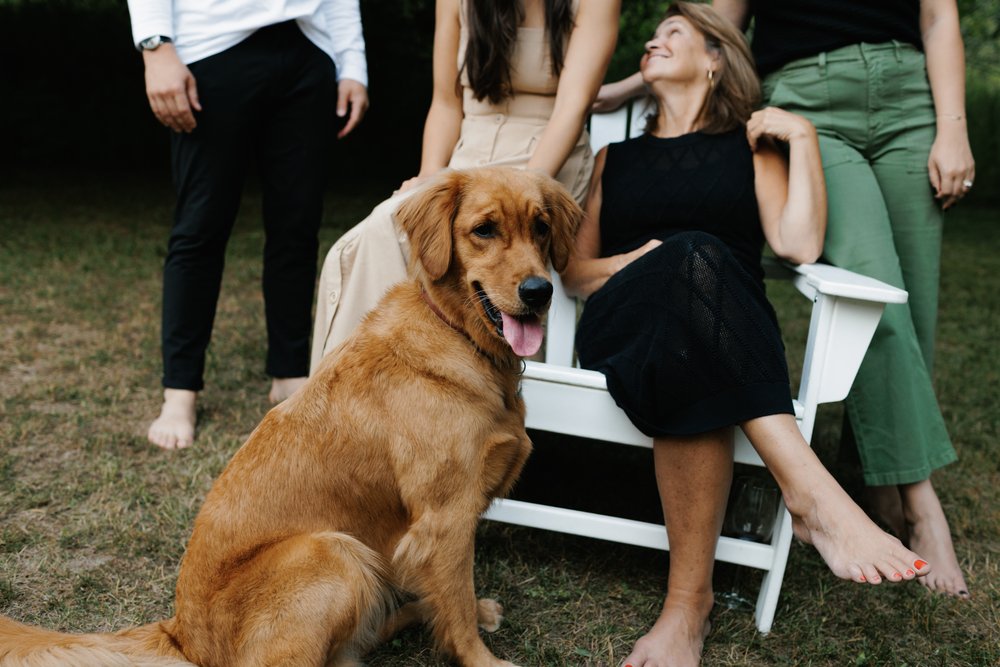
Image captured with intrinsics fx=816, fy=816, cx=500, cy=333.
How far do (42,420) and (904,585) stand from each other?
3.35 m

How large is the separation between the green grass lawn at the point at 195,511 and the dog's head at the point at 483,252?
889mm

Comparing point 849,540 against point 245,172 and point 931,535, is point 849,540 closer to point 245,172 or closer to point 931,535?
point 931,535

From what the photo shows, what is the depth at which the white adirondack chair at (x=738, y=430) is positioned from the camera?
7.46 ft

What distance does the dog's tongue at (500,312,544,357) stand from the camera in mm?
2072

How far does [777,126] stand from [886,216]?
0.48m

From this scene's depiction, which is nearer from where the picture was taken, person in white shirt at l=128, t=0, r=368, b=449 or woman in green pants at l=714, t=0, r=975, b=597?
woman in green pants at l=714, t=0, r=975, b=597

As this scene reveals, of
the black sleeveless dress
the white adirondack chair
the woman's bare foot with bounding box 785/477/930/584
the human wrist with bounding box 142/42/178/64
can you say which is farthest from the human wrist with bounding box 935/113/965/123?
the human wrist with bounding box 142/42/178/64

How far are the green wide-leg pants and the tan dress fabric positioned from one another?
84 centimetres

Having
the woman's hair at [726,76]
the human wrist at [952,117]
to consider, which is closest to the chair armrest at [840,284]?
the woman's hair at [726,76]

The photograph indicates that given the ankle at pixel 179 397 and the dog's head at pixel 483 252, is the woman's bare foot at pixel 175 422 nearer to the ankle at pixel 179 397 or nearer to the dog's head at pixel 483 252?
the ankle at pixel 179 397

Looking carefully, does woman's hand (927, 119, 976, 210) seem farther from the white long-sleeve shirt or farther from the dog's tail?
the dog's tail

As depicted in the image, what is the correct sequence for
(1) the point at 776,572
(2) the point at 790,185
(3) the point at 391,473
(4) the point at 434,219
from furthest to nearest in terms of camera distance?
(2) the point at 790,185 < (1) the point at 776,572 < (4) the point at 434,219 < (3) the point at 391,473

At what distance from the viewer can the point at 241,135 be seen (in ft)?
10.6

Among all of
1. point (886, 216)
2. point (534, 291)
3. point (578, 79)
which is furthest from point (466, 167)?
point (886, 216)
